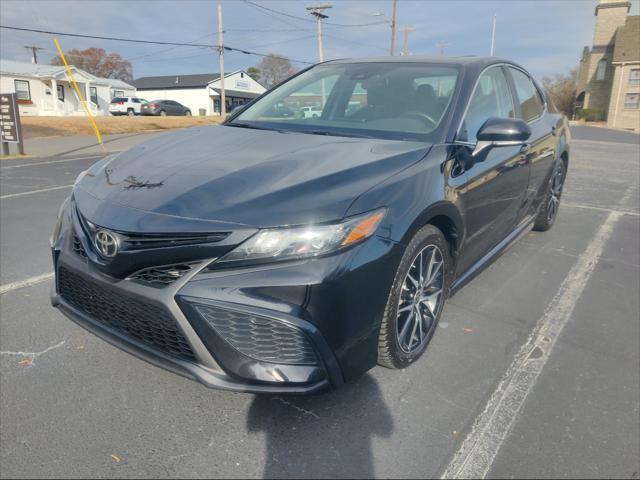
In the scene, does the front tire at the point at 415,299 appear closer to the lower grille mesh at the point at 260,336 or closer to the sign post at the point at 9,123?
the lower grille mesh at the point at 260,336

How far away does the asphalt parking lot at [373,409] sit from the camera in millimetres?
2023

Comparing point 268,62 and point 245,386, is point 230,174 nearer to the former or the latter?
point 245,386

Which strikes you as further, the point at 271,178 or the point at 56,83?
the point at 56,83

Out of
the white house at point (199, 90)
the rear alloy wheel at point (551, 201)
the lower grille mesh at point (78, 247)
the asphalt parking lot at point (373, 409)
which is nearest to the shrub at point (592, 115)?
the white house at point (199, 90)

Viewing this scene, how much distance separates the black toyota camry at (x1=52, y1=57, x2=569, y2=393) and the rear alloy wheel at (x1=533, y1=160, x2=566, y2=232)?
2118mm

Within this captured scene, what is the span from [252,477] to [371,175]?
138 centimetres

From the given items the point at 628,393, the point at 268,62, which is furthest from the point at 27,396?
the point at 268,62

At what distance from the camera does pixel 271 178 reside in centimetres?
228

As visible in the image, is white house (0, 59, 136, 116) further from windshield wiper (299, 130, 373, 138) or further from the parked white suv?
windshield wiper (299, 130, 373, 138)

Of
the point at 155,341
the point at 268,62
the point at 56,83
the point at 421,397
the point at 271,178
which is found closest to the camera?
the point at 155,341

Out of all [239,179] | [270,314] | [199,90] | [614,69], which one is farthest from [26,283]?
[199,90]

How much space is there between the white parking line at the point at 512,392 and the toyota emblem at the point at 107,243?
1.62 m

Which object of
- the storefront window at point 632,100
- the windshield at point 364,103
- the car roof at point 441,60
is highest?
the storefront window at point 632,100

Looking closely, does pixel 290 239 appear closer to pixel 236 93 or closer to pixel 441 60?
pixel 441 60
